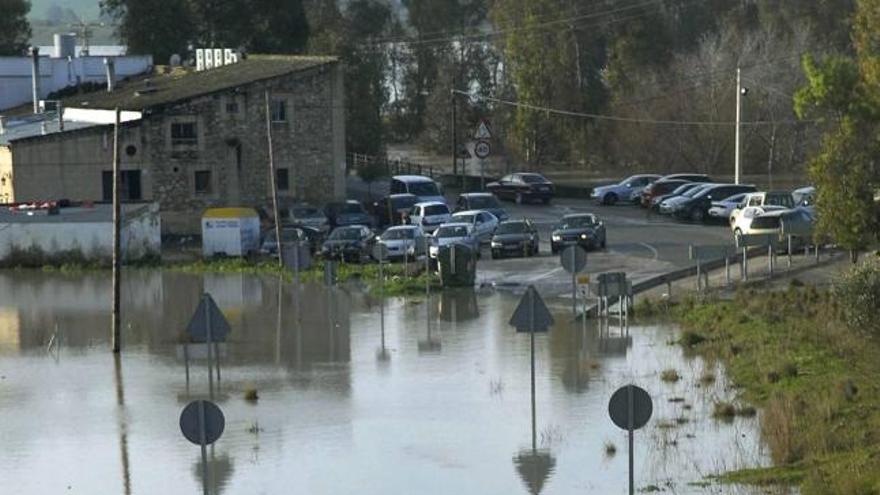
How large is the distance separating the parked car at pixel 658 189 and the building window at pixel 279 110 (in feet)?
44.0

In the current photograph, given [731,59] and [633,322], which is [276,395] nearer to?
[633,322]

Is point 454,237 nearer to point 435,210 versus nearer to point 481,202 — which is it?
point 435,210

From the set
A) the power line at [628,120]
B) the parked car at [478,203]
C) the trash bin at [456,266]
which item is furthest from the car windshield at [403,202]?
the power line at [628,120]

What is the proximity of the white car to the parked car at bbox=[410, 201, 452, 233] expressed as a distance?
3.70 feet

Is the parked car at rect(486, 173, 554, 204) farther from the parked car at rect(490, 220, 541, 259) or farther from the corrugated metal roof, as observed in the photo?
the parked car at rect(490, 220, 541, 259)

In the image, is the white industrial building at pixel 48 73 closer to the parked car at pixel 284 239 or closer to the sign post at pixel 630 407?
the parked car at pixel 284 239

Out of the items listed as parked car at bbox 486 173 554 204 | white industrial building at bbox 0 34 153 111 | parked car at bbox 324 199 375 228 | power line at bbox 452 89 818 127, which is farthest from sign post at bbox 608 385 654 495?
white industrial building at bbox 0 34 153 111

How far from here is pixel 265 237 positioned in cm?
5525

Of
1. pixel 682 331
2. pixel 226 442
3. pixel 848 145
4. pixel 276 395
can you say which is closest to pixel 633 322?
pixel 682 331

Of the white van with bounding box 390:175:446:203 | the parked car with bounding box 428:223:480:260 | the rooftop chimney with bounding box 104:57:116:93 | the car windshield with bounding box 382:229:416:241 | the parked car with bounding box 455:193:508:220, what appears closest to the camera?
the parked car with bounding box 428:223:480:260

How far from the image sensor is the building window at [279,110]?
6356cm

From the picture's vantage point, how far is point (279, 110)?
209ft

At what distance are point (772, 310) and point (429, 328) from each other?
7046 mm

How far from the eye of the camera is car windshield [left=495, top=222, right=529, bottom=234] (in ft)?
169
